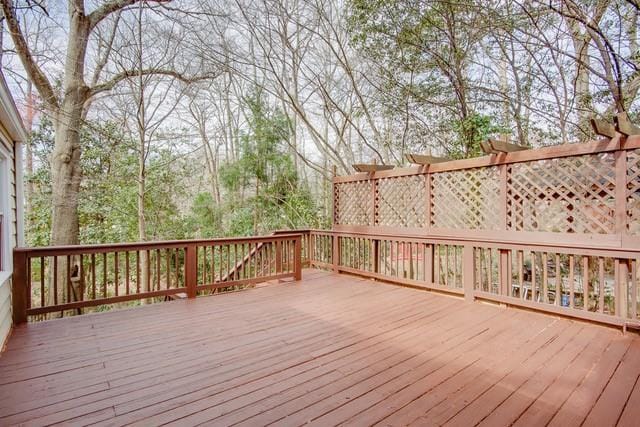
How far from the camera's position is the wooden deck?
201cm

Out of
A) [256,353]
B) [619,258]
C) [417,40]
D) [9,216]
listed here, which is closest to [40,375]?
[256,353]

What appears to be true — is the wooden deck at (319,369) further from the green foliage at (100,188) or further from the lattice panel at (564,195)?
the green foliage at (100,188)

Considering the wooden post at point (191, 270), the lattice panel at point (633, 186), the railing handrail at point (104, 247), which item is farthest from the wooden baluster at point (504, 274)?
the wooden post at point (191, 270)

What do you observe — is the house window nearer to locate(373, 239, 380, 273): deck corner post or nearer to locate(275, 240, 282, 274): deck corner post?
locate(275, 240, 282, 274): deck corner post

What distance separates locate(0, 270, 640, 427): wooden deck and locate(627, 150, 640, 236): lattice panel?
122 centimetres

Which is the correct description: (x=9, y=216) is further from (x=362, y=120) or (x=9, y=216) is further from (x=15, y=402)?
(x=362, y=120)

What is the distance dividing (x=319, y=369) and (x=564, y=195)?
11.6 ft

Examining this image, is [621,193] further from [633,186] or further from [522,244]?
[522,244]

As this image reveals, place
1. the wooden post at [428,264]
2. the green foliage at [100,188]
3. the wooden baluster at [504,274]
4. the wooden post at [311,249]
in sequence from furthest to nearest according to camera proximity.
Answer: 1. the green foliage at [100,188]
2. the wooden post at [311,249]
3. the wooden post at [428,264]
4. the wooden baluster at [504,274]

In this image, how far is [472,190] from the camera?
190 inches

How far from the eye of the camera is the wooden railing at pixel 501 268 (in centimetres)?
350

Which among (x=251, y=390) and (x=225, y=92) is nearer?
(x=251, y=390)

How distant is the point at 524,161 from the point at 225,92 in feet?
31.3

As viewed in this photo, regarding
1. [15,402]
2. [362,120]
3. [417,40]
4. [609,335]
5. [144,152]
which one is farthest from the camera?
[362,120]
